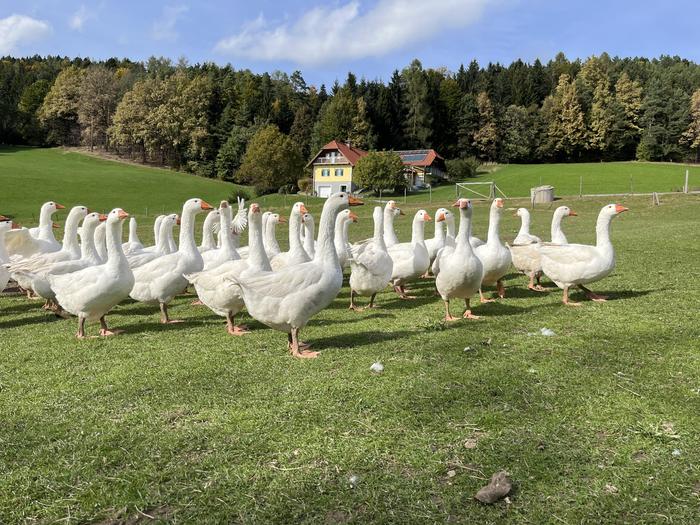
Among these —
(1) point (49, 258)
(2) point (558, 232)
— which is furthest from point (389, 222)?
(1) point (49, 258)

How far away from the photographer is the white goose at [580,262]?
8391mm

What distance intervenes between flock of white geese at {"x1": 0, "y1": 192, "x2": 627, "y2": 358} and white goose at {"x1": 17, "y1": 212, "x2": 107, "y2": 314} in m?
0.02

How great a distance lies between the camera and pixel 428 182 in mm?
71125

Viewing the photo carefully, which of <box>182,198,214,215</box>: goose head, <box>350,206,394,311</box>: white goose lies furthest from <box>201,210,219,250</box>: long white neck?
<box>350,206,394,311</box>: white goose

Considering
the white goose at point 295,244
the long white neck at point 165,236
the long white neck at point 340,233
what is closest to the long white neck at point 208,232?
the long white neck at point 165,236

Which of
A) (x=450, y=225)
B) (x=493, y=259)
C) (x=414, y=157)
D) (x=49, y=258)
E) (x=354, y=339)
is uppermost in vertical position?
(x=414, y=157)

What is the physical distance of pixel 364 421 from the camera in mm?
4293

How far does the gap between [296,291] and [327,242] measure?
782mm

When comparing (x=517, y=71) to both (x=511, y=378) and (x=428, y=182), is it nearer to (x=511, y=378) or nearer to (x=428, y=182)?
(x=428, y=182)

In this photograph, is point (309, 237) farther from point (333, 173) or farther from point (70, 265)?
point (333, 173)

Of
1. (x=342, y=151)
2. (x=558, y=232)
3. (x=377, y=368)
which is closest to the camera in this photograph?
(x=377, y=368)

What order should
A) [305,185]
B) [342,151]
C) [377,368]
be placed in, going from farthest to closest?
1. [305,185]
2. [342,151]
3. [377,368]

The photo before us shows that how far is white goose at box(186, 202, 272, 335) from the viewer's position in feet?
24.6

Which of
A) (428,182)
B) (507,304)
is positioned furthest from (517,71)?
(507,304)
